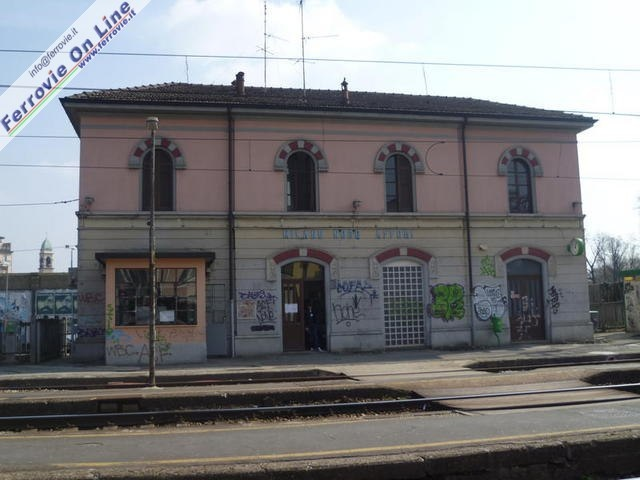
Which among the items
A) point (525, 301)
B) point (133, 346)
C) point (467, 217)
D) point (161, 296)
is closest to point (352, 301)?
point (467, 217)

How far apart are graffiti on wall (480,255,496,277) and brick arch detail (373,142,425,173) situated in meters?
4.08

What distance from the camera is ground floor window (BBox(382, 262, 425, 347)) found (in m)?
22.0

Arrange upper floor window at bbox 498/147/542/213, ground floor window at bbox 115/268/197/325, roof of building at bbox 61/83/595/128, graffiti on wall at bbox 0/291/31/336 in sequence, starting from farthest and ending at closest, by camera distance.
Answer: graffiti on wall at bbox 0/291/31/336 < upper floor window at bbox 498/147/542/213 < roof of building at bbox 61/83/595/128 < ground floor window at bbox 115/268/197/325

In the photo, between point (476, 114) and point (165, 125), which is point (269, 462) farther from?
point (476, 114)

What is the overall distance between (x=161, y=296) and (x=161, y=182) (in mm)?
4066

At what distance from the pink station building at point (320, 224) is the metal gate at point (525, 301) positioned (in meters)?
0.06

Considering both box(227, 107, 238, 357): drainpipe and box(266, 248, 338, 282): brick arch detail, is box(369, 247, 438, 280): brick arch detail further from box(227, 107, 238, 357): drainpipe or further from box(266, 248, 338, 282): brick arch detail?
box(227, 107, 238, 357): drainpipe

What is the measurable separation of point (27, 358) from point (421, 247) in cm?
1411

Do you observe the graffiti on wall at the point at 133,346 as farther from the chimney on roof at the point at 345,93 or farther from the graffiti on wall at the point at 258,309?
the chimney on roof at the point at 345,93

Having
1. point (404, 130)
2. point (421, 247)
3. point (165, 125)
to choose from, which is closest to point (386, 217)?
point (421, 247)

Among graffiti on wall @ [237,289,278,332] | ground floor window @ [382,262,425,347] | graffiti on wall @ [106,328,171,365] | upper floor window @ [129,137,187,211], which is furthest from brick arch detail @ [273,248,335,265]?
graffiti on wall @ [106,328,171,365]

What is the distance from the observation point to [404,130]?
22.6 meters

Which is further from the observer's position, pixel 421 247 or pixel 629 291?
pixel 629 291

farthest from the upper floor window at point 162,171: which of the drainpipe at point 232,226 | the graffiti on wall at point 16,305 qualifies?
the graffiti on wall at point 16,305
